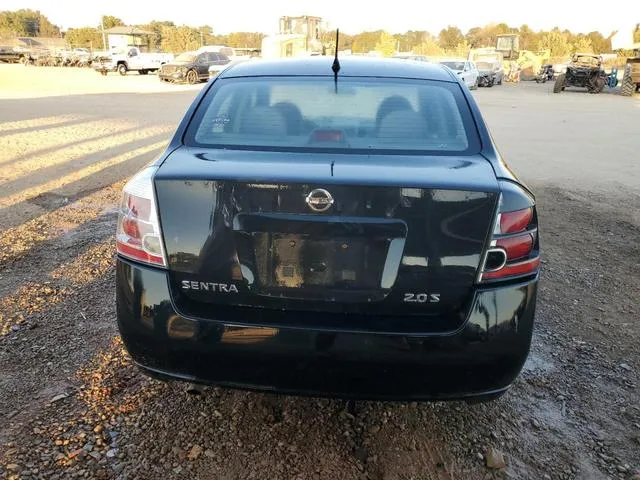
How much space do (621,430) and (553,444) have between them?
38 cm

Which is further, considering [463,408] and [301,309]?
[463,408]

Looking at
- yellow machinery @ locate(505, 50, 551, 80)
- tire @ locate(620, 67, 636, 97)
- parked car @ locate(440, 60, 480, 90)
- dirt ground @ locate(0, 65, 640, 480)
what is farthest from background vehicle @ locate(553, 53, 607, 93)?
dirt ground @ locate(0, 65, 640, 480)

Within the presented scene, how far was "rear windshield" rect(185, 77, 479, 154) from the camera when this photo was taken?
106 inches

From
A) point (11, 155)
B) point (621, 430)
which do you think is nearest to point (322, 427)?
point (621, 430)

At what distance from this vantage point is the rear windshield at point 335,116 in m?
2.69

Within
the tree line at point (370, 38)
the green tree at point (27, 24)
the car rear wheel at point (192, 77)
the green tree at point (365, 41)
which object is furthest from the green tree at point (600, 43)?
the green tree at point (27, 24)

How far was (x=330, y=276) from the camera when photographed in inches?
83.3

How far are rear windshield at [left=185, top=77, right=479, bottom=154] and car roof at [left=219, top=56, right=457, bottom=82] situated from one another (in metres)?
0.07

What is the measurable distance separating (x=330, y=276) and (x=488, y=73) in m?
34.3

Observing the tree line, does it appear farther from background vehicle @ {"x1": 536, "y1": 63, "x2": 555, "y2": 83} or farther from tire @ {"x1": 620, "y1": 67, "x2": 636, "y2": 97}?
tire @ {"x1": 620, "y1": 67, "x2": 636, "y2": 97}

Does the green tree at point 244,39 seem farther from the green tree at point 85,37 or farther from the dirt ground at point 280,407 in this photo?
the dirt ground at point 280,407

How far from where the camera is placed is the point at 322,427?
2.63m

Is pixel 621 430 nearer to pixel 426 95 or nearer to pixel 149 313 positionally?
pixel 426 95

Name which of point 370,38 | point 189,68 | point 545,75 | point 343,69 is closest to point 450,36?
point 370,38
